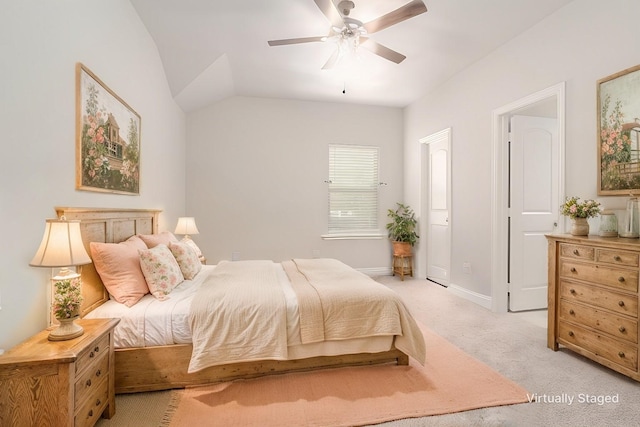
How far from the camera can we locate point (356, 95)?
487 centimetres

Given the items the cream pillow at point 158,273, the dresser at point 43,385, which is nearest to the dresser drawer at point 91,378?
the dresser at point 43,385

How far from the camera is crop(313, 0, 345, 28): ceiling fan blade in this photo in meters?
2.26

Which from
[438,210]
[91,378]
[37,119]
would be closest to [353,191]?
[438,210]

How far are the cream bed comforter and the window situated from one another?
2791mm

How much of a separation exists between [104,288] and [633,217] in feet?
12.3

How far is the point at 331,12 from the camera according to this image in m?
2.38

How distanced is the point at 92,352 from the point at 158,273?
2.50ft

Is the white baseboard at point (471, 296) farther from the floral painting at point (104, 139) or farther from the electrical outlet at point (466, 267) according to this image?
the floral painting at point (104, 139)

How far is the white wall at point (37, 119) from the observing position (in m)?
1.46

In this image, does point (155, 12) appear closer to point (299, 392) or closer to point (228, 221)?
point (228, 221)

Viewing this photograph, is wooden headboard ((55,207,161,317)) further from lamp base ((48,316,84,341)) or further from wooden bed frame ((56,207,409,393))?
lamp base ((48,316,84,341))

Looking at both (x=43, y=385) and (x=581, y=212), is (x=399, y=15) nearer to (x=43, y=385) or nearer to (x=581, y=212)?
(x=581, y=212)

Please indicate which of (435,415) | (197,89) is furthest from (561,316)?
(197,89)

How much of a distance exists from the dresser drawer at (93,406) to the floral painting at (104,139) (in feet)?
3.99
